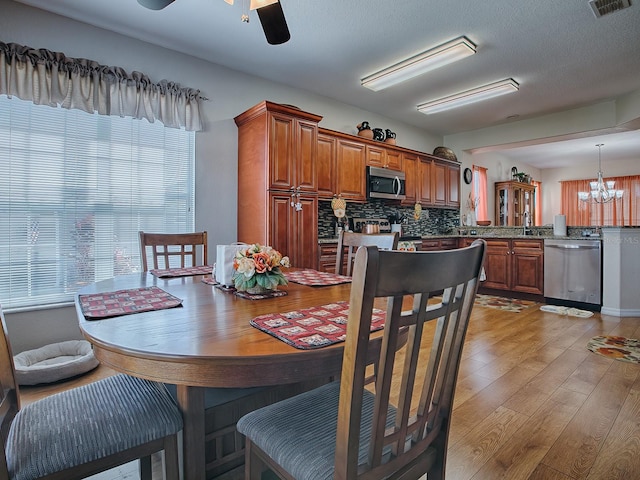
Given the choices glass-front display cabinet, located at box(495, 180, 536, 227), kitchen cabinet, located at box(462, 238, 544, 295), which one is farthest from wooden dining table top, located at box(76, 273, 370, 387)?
glass-front display cabinet, located at box(495, 180, 536, 227)

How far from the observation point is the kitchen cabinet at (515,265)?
4633 millimetres

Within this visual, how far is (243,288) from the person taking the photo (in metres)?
1.37

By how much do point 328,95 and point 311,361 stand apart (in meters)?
4.18

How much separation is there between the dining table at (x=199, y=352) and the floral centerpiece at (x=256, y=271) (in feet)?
0.41

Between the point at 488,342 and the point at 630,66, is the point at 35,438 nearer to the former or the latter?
the point at 488,342

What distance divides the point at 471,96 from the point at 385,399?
14.2ft

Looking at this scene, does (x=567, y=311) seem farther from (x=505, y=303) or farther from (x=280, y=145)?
(x=280, y=145)

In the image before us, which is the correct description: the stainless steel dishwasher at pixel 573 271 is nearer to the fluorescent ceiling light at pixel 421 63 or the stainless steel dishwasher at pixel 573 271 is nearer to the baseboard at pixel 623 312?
the baseboard at pixel 623 312

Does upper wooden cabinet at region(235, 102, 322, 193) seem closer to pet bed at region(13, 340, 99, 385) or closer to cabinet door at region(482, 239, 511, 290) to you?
pet bed at region(13, 340, 99, 385)

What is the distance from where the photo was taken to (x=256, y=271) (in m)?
1.34

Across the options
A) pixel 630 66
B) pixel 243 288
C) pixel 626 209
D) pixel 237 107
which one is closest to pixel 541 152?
pixel 626 209

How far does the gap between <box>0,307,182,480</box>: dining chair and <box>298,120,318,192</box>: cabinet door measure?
263 cm

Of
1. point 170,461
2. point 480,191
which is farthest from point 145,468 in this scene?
point 480,191

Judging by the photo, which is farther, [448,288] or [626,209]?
[626,209]
